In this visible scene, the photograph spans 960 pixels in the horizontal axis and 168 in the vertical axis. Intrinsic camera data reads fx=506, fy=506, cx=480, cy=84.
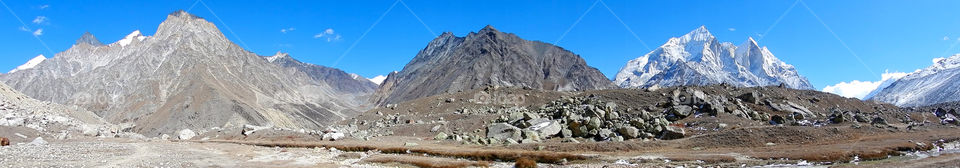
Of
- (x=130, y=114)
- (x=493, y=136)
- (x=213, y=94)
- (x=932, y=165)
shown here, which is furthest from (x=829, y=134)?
(x=130, y=114)

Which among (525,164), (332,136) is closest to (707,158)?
(525,164)

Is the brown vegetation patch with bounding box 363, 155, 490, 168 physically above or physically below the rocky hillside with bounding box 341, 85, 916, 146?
below

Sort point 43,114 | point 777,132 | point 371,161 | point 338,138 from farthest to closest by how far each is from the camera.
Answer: point 43,114
point 338,138
point 777,132
point 371,161

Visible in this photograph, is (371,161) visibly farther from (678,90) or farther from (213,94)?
(213,94)

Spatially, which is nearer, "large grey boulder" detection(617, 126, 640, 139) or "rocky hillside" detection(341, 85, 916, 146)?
"large grey boulder" detection(617, 126, 640, 139)

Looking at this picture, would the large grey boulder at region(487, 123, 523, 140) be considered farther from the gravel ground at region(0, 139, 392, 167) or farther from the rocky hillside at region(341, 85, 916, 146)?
the gravel ground at region(0, 139, 392, 167)

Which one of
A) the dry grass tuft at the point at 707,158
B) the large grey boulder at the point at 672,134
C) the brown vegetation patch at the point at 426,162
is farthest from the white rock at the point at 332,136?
the dry grass tuft at the point at 707,158

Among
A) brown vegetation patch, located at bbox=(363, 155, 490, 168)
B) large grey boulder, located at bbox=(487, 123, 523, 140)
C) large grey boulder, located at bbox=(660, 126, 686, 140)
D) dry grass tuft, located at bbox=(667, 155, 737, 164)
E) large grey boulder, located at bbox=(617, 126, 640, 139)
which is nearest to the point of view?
dry grass tuft, located at bbox=(667, 155, 737, 164)

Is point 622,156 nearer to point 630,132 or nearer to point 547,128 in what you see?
point 630,132

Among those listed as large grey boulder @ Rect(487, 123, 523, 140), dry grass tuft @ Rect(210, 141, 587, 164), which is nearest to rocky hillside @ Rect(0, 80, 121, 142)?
dry grass tuft @ Rect(210, 141, 587, 164)

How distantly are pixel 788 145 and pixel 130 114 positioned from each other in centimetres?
21210

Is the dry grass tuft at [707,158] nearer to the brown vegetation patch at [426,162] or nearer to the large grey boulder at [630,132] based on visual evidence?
the brown vegetation patch at [426,162]

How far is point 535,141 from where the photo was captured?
46375 mm

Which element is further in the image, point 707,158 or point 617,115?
point 617,115
